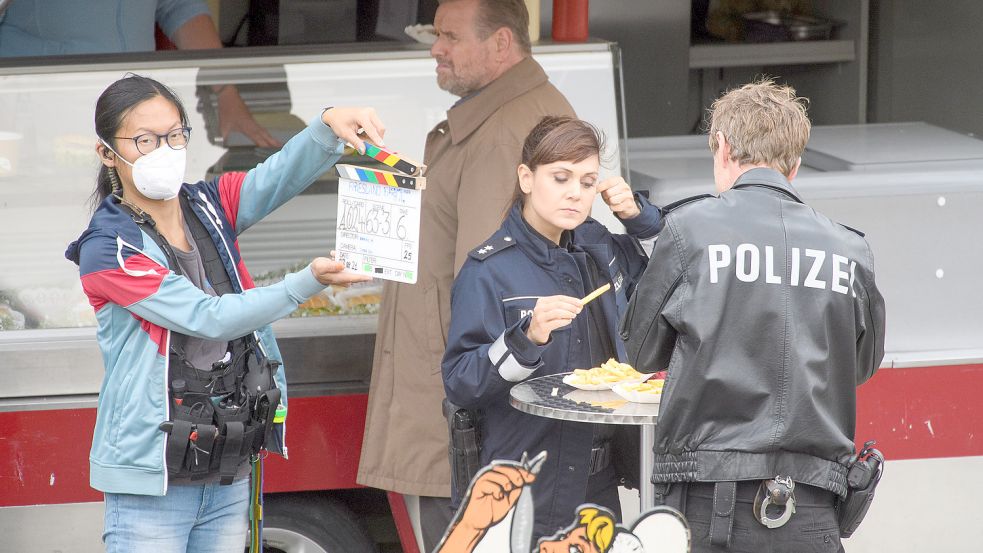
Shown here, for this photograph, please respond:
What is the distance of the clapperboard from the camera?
2.66m

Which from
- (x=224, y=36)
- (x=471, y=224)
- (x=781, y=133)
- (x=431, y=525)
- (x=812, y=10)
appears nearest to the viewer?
(x=781, y=133)

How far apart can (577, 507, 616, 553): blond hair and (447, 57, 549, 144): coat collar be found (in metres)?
1.19

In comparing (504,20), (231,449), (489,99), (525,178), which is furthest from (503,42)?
(231,449)

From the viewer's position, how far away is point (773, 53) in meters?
7.29

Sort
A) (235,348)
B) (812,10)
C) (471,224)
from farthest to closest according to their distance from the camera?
(812,10), (471,224), (235,348)

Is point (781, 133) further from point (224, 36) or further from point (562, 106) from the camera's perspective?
point (224, 36)

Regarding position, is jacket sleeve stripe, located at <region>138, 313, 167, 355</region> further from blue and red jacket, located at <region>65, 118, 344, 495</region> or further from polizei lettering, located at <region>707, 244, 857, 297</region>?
polizei lettering, located at <region>707, 244, 857, 297</region>

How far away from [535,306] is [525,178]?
37 cm

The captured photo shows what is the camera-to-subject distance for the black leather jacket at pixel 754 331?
2.39 m

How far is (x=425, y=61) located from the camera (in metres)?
3.88

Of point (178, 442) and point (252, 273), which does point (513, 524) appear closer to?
point (178, 442)

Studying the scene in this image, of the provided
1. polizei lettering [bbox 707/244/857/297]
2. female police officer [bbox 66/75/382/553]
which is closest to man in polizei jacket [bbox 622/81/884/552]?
polizei lettering [bbox 707/244/857/297]


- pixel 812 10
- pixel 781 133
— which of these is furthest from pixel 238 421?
pixel 812 10

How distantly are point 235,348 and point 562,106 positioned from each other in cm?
129
